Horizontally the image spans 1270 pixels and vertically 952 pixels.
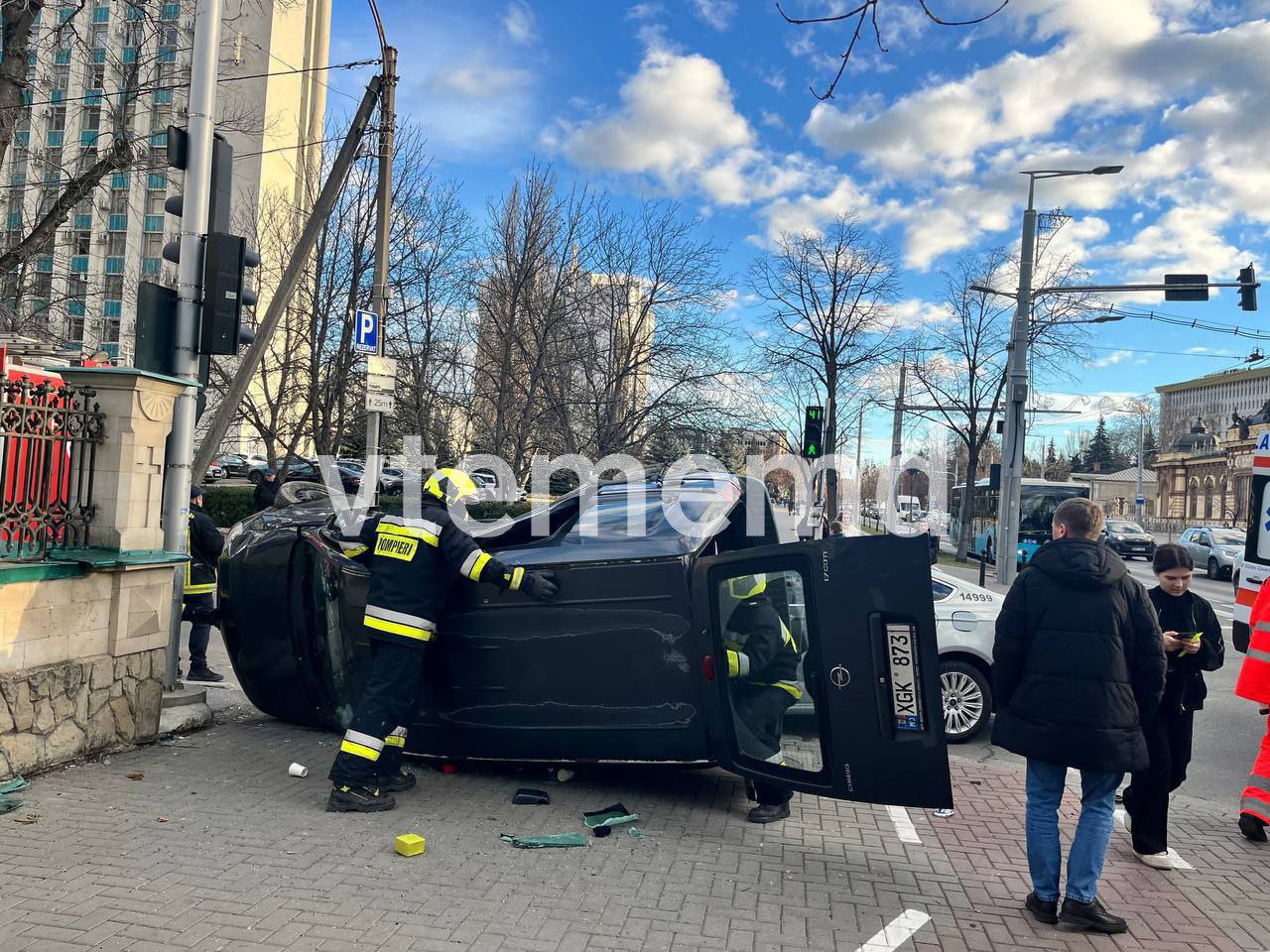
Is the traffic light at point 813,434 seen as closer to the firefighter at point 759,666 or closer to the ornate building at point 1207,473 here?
the firefighter at point 759,666

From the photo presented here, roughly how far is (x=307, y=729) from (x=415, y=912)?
3357mm

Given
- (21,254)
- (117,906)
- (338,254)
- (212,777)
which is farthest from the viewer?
(338,254)

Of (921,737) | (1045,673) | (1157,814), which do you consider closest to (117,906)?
(921,737)

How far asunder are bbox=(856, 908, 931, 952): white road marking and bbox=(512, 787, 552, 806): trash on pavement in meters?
2.12

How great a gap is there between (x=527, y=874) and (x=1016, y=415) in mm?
18214

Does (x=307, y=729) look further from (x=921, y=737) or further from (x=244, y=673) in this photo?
(x=921, y=737)

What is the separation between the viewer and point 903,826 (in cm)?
530

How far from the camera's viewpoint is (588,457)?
21.3m

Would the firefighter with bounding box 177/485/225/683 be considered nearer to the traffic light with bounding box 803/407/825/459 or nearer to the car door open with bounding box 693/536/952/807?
the car door open with bounding box 693/536/952/807

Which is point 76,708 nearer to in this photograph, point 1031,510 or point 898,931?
point 898,931

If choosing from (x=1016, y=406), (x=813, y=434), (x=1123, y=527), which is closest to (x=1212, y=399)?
(x=1123, y=527)

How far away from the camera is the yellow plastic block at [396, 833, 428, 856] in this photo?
443 centimetres

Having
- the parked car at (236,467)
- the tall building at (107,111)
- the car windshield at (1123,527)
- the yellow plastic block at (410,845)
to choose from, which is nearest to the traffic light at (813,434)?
the tall building at (107,111)

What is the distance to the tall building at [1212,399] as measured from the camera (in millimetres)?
108550
